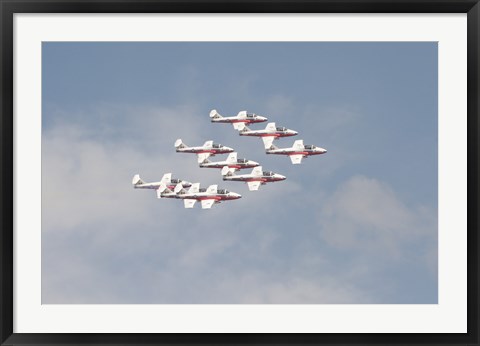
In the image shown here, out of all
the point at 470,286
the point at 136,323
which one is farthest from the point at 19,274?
the point at 470,286

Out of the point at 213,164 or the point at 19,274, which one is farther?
the point at 213,164

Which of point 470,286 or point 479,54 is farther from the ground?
point 479,54

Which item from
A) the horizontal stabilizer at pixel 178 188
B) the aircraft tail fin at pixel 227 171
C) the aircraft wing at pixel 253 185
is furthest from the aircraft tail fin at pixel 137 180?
the aircraft wing at pixel 253 185

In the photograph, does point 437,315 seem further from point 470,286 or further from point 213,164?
point 213,164

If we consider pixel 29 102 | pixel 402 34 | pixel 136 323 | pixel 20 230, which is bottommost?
pixel 136 323

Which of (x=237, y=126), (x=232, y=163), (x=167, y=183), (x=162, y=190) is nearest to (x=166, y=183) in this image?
(x=167, y=183)

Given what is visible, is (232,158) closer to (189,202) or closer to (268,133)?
(268,133)

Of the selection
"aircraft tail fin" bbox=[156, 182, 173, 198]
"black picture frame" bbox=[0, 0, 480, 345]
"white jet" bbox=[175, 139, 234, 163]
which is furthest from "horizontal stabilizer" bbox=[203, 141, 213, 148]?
"black picture frame" bbox=[0, 0, 480, 345]
